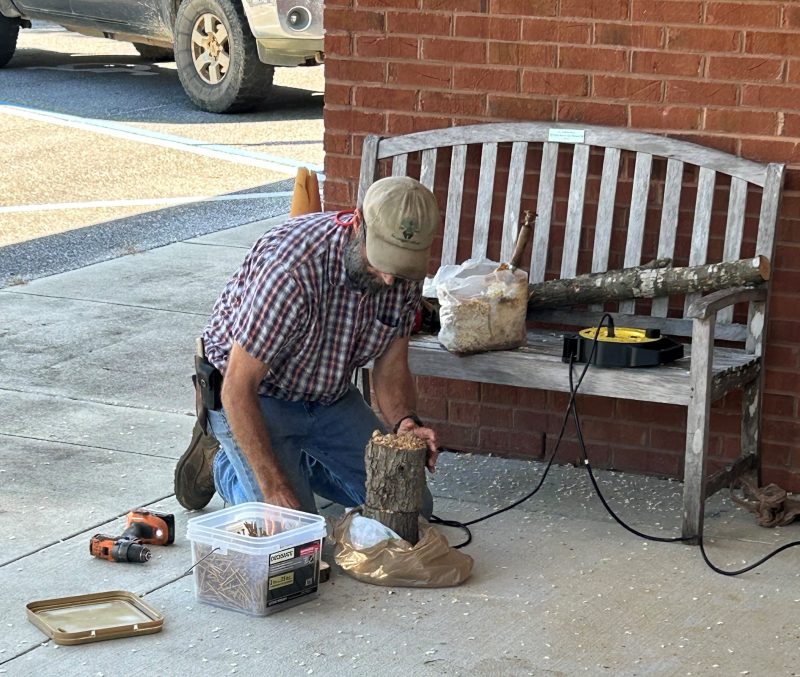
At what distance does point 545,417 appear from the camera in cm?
554

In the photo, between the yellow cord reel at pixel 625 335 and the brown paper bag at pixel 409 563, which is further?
the yellow cord reel at pixel 625 335

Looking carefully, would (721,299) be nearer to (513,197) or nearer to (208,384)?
(513,197)

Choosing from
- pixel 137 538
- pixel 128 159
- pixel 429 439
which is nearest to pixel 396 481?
pixel 429 439

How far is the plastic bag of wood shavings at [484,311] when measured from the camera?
16.2ft

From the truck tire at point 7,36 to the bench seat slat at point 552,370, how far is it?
40.1ft

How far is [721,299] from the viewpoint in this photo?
15.3 ft

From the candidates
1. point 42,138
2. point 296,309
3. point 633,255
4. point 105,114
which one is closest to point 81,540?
point 296,309

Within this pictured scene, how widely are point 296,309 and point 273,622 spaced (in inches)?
36.0

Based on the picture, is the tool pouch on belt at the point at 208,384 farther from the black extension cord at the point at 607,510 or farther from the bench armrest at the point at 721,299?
the bench armrest at the point at 721,299

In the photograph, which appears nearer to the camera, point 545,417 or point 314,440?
point 314,440

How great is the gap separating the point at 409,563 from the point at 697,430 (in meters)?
1.03

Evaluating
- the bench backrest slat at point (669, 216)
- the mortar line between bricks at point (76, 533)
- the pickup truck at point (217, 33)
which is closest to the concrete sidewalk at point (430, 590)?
the mortar line between bricks at point (76, 533)

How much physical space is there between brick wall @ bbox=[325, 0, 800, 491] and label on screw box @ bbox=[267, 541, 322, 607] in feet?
5.08

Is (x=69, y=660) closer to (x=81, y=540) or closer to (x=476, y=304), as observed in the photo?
(x=81, y=540)
